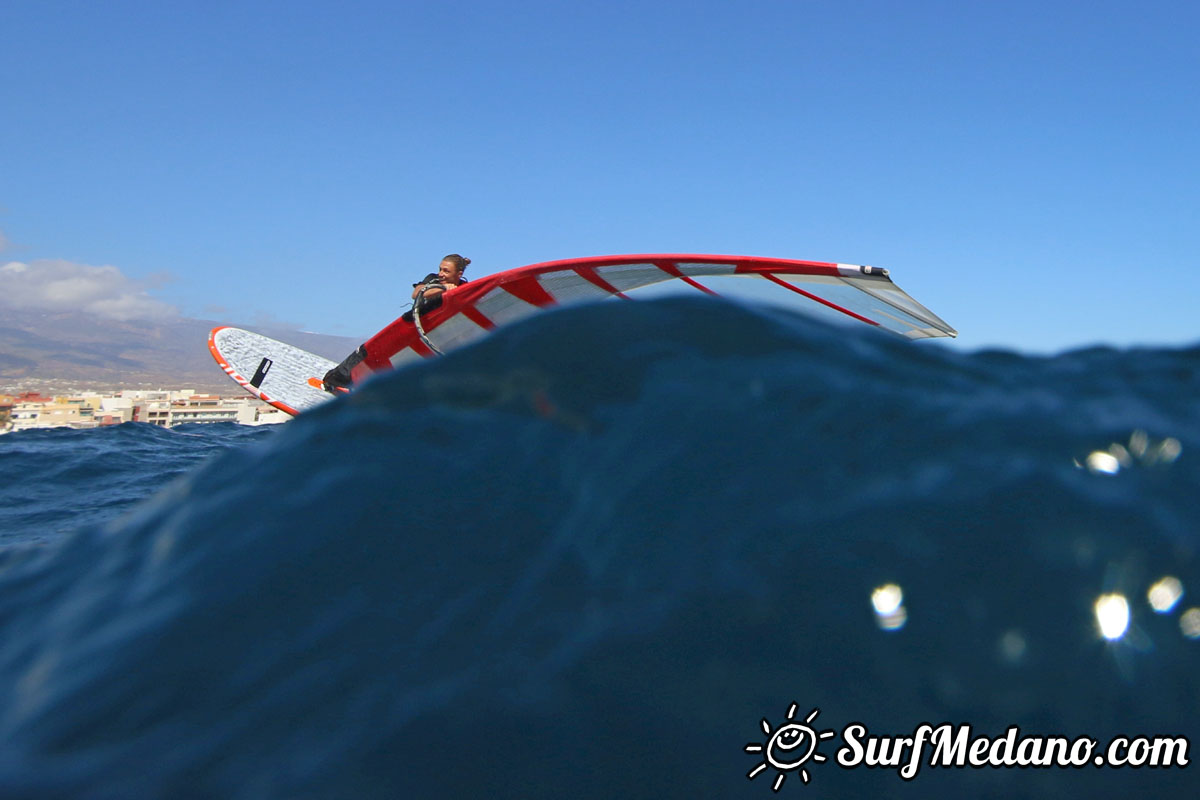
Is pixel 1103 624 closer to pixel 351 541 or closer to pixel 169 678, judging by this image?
pixel 351 541

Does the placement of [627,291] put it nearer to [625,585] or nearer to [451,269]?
[451,269]

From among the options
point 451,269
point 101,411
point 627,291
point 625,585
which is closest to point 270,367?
point 451,269

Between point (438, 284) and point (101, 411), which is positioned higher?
point (438, 284)

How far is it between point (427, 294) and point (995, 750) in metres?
9.09

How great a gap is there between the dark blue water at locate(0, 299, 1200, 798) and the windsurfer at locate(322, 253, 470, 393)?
7.41 m

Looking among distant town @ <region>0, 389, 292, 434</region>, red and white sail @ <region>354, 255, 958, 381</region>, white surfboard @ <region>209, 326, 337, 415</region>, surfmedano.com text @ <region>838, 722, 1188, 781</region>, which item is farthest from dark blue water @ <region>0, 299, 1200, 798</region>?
distant town @ <region>0, 389, 292, 434</region>

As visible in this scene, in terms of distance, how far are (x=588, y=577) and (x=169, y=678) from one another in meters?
0.89

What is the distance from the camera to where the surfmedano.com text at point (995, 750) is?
1.07 m

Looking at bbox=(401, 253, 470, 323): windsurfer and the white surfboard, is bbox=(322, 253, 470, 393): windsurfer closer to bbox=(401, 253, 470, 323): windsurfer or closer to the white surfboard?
bbox=(401, 253, 470, 323): windsurfer

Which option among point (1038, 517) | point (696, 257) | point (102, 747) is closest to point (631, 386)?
point (1038, 517)

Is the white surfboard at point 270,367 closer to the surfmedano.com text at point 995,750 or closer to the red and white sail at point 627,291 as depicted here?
the red and white sail at point 627,291

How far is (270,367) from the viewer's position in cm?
1570

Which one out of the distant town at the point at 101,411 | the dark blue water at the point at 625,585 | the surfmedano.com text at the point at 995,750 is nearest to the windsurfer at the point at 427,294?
the dark blue water at the point at 625,585

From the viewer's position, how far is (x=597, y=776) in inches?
41.3
